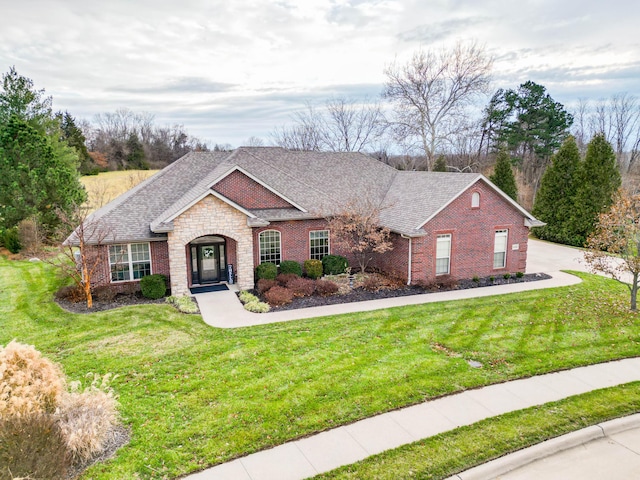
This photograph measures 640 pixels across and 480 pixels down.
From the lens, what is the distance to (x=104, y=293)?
53.4 feet

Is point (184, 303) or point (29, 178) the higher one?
point (29, 178)

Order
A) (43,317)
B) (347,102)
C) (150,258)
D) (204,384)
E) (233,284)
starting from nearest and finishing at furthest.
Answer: (204,384), (43,317), (150,258), (233,284), (347,102)

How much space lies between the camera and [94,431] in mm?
7285

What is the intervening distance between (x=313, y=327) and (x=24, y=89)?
24759 millimetres

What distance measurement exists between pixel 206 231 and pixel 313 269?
16.9 feet

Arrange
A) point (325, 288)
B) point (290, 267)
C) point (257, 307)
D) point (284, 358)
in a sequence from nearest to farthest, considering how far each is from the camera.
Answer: point (284, 358)
point (257, 307)
point (325, 288)
point (290, 267)

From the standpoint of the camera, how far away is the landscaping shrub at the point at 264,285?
17.5 m

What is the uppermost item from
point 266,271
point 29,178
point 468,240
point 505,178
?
point 29,178

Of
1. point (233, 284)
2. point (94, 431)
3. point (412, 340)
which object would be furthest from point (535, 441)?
point (233, 284)

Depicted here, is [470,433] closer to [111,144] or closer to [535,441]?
[535,441]

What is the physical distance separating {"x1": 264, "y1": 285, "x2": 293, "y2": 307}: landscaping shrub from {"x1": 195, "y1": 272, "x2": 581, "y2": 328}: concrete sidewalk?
72 cm

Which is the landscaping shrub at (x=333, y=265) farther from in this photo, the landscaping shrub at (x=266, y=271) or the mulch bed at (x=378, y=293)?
the landscaping shrub at (x=266, y=271)

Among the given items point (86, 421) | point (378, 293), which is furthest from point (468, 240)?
point (86, 421)

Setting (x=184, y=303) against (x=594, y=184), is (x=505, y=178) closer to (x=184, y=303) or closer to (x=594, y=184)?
(x=594, y=184)
